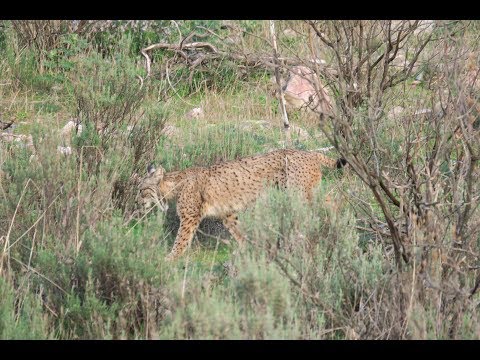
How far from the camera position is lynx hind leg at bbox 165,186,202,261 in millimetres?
7754

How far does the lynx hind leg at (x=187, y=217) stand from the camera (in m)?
7.75

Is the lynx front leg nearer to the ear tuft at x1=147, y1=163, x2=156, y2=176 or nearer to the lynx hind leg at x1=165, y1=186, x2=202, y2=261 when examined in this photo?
the lynx hind leg at x1=165, y1=186, x2=202, y2=261

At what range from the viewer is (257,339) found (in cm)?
455

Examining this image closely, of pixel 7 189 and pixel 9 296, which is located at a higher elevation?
pixel 7 189

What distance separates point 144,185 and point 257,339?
11.9ft

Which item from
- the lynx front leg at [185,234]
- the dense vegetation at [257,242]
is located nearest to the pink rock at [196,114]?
the dense vegetation at [257,242]

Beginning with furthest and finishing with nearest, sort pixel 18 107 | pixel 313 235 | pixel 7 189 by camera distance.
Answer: pixel 18 107 < pixel 7 189 < pixel 313 235

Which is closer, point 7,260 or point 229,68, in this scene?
point 7,260

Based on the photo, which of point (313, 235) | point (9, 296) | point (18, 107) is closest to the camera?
point (9, 296)

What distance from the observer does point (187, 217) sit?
26.3ft

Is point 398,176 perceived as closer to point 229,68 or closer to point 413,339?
point 413,339

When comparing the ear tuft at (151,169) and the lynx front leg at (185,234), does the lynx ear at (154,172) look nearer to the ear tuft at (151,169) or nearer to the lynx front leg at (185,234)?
the ear tuft at (151,169)

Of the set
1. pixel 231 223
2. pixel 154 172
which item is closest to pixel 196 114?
pixel 154 172

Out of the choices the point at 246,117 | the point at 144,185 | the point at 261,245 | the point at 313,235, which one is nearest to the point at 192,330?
the point at 261,245
